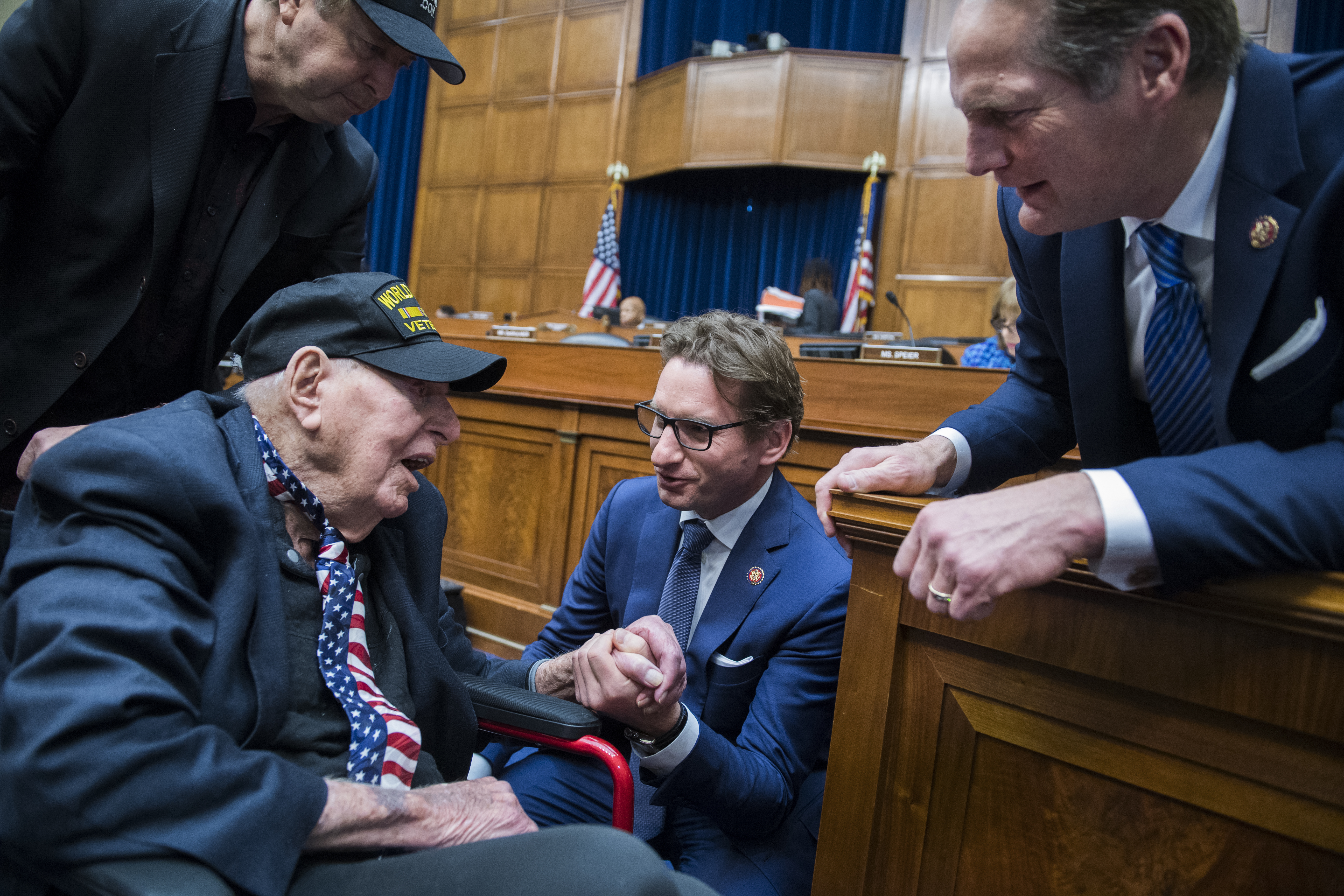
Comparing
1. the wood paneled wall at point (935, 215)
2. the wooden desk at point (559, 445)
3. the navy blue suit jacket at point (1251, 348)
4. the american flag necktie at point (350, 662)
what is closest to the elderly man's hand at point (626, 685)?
the american flag necktie at point (350, 662)

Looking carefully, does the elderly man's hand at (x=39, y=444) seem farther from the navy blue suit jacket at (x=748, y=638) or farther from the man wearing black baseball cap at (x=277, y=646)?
the navy blue suit jacket at (x=748, y=638)

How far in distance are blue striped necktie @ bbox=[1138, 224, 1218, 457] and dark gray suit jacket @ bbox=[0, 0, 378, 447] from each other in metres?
1.38

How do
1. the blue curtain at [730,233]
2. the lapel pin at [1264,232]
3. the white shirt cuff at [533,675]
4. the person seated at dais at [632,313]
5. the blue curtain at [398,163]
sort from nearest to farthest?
1. the lapel pin at [1264,232]
2. the white shirt cuff at [533,675]
3. the person seated at dais at [632,313]
4. the blue curtain at [730,233]
5. the blue curtain at [398,163]

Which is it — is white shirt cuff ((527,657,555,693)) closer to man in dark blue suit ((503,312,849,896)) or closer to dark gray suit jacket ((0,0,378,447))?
man in dark blue suit ((503,312,849,896))

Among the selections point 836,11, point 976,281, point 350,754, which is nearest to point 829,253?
point 976,281

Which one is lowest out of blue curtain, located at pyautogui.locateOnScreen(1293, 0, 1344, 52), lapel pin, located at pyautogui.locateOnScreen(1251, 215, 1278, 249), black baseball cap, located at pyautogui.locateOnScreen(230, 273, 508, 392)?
black baseball cap, located at pyautogui.locateOnScreen(230, 273, 508, 392)

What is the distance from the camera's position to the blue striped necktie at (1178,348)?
969 millimetres

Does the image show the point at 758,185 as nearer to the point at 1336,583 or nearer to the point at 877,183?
the point at 877,183

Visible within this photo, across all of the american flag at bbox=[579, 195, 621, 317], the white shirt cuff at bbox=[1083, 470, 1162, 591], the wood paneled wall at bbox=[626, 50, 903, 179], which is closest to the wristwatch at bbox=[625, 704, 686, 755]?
the white shirt cuff at bbox=[1083, 470, 1162, 591]

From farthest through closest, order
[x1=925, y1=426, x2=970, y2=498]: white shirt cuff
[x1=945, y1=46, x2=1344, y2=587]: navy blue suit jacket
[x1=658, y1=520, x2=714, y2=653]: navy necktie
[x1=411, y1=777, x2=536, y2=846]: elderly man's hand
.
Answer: [x1=658, y1=520, x2=714, y2=653]: navy necktie < [x1=925, y1=426, x2=970, y2=498]: white shirt cuff < [x1=411, y1=777, x2=536, y2=846]: elderly man's hand < [x1=945, y1=46, x2=1344, y2=587]: navy blue suit jacket

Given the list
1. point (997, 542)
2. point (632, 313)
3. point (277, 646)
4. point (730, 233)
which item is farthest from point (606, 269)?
point (997, 542)

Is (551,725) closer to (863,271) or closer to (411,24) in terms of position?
(411,24)

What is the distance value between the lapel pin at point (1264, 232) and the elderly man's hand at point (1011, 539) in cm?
30

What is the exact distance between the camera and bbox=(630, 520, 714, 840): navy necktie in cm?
162
